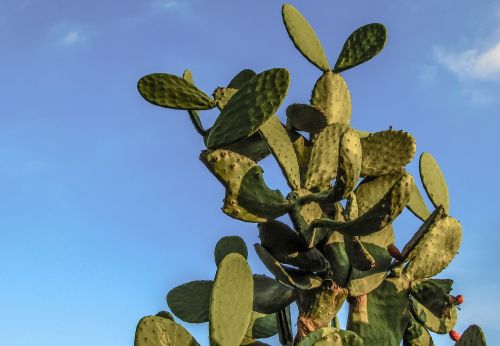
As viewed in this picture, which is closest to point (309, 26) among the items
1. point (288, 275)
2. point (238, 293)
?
point (288, 275)

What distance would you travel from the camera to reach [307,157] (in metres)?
3.50

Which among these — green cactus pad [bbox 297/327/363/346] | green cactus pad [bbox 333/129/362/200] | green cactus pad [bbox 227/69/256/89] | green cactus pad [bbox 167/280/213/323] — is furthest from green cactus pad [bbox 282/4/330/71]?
green cactus pad [bbox 297/327/363/346]

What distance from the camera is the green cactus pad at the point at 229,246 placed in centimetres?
376

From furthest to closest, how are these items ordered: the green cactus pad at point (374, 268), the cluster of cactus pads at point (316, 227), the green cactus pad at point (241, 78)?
1. the green cactus pad at point (241, 78)
2. the green cactus pad at point (374, 268)
3. the cluster of cactus pads at point (316, 227)

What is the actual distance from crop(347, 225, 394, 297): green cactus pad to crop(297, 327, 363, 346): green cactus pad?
16.9 inches

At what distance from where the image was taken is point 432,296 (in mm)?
3303

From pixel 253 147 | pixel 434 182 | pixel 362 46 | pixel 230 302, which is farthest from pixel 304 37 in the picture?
pixel 230 302

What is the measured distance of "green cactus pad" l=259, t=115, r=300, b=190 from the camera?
10.1 ft

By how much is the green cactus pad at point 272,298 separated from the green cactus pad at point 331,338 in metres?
0.50

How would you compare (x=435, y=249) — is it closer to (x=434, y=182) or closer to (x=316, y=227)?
(x=434, y=182)

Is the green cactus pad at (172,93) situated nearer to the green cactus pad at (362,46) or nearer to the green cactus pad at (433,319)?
the green cactus pad at (362,46)

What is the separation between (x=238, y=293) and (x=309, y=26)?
1.78 meters

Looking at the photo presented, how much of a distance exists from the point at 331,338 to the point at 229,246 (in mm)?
1297

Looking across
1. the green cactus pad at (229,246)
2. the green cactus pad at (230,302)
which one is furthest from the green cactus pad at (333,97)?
the green cactus pad at (230,302)
